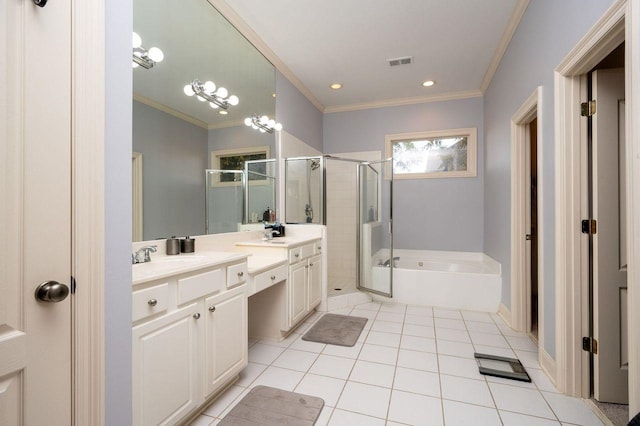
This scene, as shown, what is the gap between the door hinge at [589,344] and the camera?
168 cm

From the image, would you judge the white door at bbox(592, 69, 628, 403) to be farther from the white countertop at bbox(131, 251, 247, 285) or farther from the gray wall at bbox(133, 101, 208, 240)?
the gray wall at bbox(133, 101, 208, 240)

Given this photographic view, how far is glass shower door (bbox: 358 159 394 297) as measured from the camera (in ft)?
11.6

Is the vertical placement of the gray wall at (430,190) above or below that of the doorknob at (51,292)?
above

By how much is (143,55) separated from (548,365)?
3.26 meters

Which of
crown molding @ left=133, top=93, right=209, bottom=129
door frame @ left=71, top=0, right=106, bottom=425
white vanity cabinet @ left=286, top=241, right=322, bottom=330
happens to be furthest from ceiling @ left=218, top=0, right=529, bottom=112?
white vanity cabinet @ left=286, top=241, right=322, bottom=330

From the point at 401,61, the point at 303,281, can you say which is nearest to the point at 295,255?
the point at 303,281

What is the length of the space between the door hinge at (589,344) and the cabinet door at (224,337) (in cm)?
206

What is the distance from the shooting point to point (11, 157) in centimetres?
75

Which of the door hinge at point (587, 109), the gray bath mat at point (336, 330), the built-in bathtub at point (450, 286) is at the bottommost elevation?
the gray bath mat at point (336, 330)

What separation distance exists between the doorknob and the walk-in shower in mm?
2651

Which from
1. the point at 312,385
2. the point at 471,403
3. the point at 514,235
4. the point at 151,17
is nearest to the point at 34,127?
the point at 151,17

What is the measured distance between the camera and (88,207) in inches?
35.8

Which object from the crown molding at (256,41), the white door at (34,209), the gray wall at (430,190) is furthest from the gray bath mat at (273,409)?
the gray wall at (430,190)

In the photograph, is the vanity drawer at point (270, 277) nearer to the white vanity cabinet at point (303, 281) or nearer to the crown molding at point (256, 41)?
the white vanity cabinet at point (303, 281)
